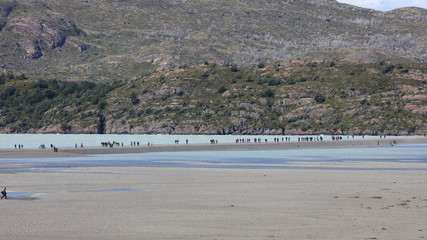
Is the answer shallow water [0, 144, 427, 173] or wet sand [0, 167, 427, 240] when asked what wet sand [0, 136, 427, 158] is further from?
wet sand [0, 167, 427, 240]

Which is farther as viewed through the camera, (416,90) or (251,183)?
(416,90)

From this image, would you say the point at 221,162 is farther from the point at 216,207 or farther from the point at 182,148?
the point at 216,207

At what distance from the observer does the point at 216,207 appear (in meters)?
27.9

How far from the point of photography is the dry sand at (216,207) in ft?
70.3

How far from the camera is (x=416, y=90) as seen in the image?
197 metres

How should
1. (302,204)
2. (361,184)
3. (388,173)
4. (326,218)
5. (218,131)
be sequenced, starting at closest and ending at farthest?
(326,218)
(302,204)
(361,184)
(388,173)
(218,131)

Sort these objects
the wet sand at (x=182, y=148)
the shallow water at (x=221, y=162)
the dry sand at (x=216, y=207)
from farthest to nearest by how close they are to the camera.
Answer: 1. the wet sand at (x=182, y=148)
2. the shallow water at (x=221, y=162)
3. the dry sand at (x=216, y=207)

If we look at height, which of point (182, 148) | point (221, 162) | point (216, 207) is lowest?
point (182, 148)

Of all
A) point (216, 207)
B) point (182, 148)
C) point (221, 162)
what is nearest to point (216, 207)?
point (216, 207)

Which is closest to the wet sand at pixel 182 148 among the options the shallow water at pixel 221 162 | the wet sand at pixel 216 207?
the shallow water at pixel 221 162

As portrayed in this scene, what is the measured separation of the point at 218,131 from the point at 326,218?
167498mm

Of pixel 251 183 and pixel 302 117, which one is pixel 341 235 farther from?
pixel 302 117

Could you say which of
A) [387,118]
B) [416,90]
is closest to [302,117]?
[387,118]

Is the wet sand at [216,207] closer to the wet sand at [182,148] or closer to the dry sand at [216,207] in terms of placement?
the dry sand at [216,207]
